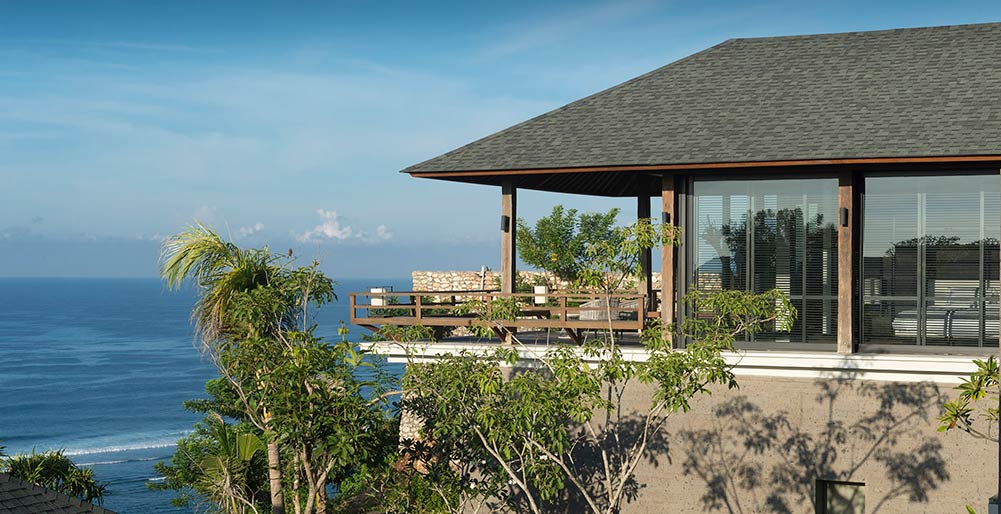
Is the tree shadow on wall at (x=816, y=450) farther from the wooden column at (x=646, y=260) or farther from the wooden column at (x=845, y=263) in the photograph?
the wooden column at (x=646, y=260)

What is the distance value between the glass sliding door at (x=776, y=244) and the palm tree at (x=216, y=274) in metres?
7.99

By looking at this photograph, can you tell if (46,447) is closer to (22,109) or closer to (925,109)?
(22,109)

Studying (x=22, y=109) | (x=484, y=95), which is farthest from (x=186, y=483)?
(x=22, y=109)

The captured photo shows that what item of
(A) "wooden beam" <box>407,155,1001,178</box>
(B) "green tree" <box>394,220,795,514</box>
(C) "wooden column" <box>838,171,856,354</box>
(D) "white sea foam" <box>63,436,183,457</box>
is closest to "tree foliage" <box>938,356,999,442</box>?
(C) "wooden column" <box>838,171,856,354</box>

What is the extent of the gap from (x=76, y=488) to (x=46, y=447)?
4313 cm

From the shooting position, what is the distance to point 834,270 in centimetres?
1511

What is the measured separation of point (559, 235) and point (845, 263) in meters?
25.2

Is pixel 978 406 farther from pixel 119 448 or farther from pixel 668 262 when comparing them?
pixel 119 448

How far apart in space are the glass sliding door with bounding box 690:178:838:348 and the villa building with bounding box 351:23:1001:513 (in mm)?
27

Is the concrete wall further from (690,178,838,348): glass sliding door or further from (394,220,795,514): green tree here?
(690,178,838,348): glass sliding door

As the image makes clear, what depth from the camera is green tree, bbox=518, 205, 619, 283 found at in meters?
39.0

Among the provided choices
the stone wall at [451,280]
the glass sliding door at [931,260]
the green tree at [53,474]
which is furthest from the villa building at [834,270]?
the stone wall at [451,280]

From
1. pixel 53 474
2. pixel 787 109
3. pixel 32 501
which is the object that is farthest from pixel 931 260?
pixel 53 474

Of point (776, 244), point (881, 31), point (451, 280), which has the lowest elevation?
point (451, 280)
